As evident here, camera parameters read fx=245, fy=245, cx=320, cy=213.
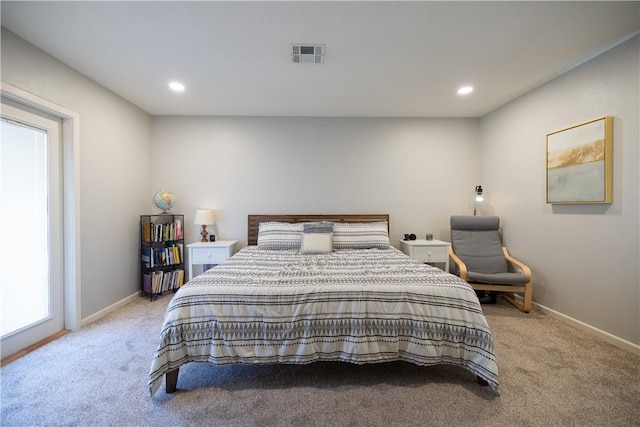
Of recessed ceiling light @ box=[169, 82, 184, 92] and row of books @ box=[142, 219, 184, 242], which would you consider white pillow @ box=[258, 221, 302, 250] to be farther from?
recessed ceiling light @ box=[169, 82, 184, 92]

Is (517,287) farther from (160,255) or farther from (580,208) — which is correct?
(160,255)

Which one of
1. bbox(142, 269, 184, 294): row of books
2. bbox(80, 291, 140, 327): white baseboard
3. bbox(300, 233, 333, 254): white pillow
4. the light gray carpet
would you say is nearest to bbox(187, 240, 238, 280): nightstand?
bbox(142, 269, 184, 294): row of books

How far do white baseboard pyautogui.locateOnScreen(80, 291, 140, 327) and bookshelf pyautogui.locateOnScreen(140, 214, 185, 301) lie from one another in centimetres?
16

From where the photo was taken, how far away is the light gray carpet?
146 centimetres

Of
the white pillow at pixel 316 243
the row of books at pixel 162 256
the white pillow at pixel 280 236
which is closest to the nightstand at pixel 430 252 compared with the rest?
the white pillow at pixel 316 243

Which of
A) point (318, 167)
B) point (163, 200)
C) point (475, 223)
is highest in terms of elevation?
point (318, 167)

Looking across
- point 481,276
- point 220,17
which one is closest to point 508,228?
point 481,276

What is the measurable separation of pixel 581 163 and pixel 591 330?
5.41 feet

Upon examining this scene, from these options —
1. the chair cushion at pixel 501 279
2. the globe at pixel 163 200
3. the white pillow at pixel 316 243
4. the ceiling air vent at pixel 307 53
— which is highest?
the ceiling air vent at pixel 307 53

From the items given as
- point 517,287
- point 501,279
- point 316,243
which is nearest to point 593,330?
point 517,287

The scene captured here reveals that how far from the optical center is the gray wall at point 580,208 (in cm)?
213

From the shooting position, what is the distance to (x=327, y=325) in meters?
1.70

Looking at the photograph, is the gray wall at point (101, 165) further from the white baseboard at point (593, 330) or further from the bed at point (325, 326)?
the white baseboard at point (593, 330)

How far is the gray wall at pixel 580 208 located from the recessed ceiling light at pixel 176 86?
4.21m
